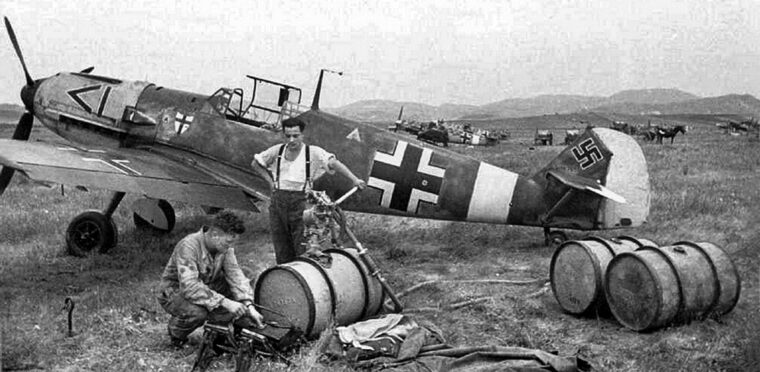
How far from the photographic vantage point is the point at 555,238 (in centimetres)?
955

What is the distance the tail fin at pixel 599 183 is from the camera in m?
8.62

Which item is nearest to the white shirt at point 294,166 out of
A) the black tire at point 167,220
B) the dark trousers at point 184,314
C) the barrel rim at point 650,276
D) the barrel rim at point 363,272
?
the barrel rim at point 363,272

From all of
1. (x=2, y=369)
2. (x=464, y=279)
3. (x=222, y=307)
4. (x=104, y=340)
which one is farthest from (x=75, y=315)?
(x=464, y=279)

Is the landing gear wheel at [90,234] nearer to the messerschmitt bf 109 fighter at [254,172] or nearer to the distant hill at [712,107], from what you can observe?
the messerschmitt bf 109 fighter at [254,172]

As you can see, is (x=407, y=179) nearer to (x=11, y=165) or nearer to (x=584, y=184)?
(x=584, y=184)

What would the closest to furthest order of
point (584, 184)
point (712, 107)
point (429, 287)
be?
point (429, 287) < point (584, 184) < point (712, 107)

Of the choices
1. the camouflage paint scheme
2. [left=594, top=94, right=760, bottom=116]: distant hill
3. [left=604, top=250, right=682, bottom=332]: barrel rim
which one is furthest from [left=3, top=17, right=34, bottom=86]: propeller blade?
[left=594, top=94, right=760, bottom=116]: distant hill

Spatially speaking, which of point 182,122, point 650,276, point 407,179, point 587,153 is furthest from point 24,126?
point 650,276

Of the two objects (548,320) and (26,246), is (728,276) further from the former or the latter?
(26,246)

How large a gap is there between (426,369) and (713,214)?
7.50 meters

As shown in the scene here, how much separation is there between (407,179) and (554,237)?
2219mm

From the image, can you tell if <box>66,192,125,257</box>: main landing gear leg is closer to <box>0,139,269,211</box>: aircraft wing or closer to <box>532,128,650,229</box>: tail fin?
<box>0,139,269,211</box>: aircraft wing

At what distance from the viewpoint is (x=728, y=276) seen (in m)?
6.31

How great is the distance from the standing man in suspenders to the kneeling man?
118cm
